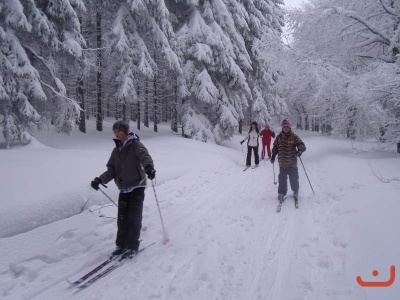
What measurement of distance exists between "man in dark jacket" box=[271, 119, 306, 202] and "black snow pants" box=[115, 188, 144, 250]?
398 centimetres

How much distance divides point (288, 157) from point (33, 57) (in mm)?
9713

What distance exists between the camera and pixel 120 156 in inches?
183

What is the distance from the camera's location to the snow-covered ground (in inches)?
137

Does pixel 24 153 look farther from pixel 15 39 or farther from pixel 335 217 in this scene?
pixel 335 217

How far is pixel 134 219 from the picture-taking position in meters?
4.46

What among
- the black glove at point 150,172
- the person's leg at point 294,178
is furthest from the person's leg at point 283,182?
the black glove at point 150,172

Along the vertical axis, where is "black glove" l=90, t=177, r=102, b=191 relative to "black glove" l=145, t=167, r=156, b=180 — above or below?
below

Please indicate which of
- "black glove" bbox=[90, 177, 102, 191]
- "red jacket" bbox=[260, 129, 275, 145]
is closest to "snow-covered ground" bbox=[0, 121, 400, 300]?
"black glove" bbox=[90, 177, 102, 191]

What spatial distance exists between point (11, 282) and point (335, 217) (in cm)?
565

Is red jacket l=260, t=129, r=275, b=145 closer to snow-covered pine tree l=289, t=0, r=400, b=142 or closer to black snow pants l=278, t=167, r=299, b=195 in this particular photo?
snow-covered pine tree l=289, t=0, r=400, b=142

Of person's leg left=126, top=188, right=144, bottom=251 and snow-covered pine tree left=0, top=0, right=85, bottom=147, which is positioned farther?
snow-covered pine tree left=0, top=0, right=85, bottom=147

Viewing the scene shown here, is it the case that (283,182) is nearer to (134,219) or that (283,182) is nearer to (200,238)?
(200,238)

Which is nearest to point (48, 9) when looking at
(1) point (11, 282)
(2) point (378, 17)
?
(1) point (11, 282)

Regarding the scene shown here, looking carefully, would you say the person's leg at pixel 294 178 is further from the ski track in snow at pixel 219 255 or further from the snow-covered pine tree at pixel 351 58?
the snow-covered pine tree at pixel 351 58
